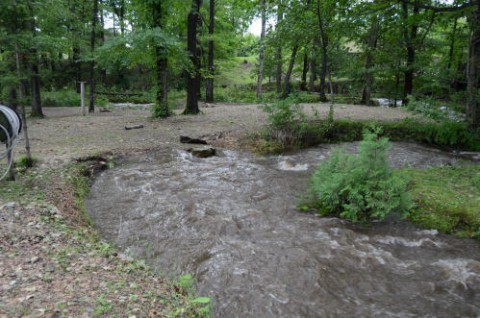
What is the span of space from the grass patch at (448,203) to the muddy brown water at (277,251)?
10.6 inches

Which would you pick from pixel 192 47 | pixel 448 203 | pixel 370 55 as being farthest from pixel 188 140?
pixel 370 55

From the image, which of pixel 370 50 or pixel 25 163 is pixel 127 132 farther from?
pixel 370 50

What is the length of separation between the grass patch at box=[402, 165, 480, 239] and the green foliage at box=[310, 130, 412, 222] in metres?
0.55

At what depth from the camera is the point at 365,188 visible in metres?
6.09

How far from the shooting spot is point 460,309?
13.6 ft

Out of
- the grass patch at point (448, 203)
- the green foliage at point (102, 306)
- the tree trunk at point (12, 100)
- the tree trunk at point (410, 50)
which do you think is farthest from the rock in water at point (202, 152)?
the tree trunk at point (410, 50)

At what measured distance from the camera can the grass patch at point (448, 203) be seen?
19.5 feet

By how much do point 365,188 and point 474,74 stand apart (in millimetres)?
7212

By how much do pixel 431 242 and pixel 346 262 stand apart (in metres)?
1.61

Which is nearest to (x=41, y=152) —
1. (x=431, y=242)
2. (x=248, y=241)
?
(x=248, y=241)

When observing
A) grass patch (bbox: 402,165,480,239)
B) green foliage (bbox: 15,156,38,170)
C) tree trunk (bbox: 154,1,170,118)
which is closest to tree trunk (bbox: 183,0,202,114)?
tree trunk (bbox: 154,1,170,118)

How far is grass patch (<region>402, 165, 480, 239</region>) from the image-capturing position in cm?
594

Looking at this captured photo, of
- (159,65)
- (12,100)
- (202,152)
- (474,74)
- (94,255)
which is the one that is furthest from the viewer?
(159,65)

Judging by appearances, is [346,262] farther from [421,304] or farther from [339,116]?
[339,116]
